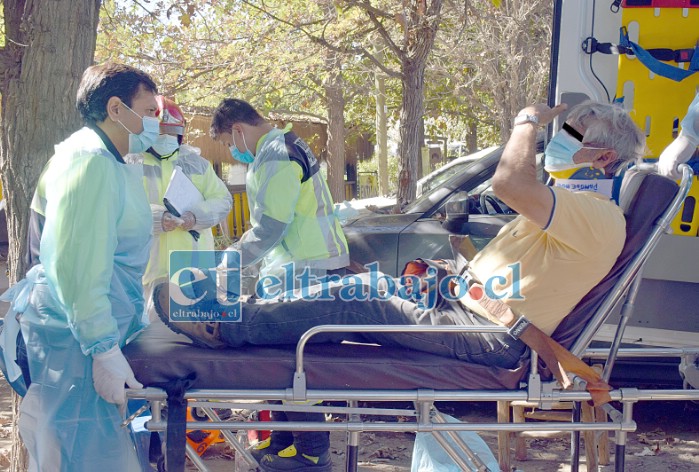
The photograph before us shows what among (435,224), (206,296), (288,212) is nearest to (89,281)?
(206,296)

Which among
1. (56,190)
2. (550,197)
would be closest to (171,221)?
(56,190)

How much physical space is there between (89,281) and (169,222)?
1.57 metres

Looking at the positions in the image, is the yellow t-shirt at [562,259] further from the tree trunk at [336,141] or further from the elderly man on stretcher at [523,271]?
the tree trunk at [336,141]

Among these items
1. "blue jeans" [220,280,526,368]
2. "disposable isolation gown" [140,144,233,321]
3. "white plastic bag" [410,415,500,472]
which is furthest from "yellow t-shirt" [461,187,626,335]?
"disposable isolation gown" [140,144,233,321]

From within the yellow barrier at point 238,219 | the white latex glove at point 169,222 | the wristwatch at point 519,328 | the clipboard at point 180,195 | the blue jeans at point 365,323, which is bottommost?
the yellow barrier at point 238,219

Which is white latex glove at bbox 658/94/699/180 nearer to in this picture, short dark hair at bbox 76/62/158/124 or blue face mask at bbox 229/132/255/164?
blue face mask at bbox 229/132/255/164

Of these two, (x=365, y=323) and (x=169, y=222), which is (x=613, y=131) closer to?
(x=365, y=323)

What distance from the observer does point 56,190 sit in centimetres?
263

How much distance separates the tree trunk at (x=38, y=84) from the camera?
11.8ft

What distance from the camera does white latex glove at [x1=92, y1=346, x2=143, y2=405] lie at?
264cm

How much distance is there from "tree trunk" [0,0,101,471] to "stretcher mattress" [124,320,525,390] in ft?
4.31

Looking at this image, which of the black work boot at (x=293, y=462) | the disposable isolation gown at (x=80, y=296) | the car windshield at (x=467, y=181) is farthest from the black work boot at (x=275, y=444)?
the car windshield at (x=467, y=181)

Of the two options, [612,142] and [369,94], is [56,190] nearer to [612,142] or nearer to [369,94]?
[612,142]

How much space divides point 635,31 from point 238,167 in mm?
15712
